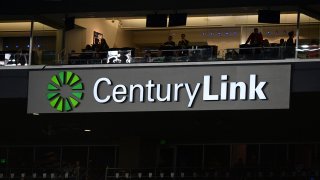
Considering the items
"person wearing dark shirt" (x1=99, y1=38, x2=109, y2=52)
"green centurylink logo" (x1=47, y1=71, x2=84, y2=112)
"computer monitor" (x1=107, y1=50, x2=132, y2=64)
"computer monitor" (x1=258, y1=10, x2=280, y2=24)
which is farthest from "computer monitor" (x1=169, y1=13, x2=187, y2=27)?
"green centurylink logo" (x1=47, y1=71, x2=84, y2=112)

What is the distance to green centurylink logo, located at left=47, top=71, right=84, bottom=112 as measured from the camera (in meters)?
21.0

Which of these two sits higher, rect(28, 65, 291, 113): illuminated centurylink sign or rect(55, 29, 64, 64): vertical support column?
rect(55, 29, 64, 64): vertical support column

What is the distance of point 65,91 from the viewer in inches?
829

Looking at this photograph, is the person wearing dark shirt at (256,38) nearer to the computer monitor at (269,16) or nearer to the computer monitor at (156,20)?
the computer monitor at (269,16)

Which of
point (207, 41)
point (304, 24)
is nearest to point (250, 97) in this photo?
point (304, 24)

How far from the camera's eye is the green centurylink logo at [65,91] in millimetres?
20975

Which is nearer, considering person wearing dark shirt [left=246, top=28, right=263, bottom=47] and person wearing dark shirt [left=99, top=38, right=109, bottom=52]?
person wearing dark shirt [left=246, top=28, right=263, bottom=47]

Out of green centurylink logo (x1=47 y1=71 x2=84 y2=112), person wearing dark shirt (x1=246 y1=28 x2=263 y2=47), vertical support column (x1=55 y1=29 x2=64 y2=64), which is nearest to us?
green centurylink logo (x1=47 y1=71 x2=84 y2=112)

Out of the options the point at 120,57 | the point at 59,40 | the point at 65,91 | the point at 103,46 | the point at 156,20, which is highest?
the point at 156,20

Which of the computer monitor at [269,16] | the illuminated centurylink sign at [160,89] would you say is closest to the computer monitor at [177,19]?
the computer monitor at [269,16]

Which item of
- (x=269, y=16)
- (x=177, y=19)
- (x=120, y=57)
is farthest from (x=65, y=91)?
(x=269, y=16)

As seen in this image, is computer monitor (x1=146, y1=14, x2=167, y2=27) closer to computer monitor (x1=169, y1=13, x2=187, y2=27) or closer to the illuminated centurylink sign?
computer monitor (x1=169, y1=13, x2=187, y2=27)

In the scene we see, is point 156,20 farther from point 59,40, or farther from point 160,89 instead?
point 160,89

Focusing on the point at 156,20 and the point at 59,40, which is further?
the point at 59,40
